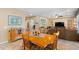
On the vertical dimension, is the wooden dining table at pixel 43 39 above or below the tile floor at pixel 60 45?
above

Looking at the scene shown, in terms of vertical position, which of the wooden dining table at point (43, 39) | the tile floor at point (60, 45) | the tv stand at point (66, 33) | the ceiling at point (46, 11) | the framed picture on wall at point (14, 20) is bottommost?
the tile floor at point (60, 45)

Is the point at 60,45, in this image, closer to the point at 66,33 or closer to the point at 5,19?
the point at 66,33

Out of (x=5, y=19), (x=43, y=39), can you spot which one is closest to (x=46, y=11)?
(x=43, y=39)

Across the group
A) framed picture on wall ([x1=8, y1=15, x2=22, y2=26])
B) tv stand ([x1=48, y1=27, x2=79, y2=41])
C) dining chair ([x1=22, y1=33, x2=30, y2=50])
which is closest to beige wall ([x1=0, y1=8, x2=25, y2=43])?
framed picture on wall ([x1=8, y1=15, x2=22, y2=26])

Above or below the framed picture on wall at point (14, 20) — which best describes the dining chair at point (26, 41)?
below

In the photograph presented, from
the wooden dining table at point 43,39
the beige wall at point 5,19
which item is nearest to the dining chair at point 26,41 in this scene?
the wooden dining table at point 43,39

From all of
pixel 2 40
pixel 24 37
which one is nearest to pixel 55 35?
pixel 24 37

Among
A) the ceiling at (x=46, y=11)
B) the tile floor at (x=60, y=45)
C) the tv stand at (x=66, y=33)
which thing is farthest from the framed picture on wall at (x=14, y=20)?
the tv stand at (x=66, y=33)

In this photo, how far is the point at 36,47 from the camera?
7.62 ft

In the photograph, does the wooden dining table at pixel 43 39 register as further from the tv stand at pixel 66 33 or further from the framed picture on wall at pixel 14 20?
the framed picture on wall at pixel 14 20

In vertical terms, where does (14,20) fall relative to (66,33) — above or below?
above

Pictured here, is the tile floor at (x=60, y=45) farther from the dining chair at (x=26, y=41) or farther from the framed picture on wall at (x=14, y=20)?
the framed picture on wall at (x=14, y=20)
